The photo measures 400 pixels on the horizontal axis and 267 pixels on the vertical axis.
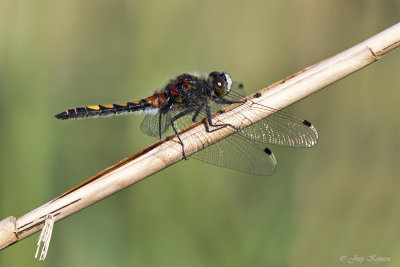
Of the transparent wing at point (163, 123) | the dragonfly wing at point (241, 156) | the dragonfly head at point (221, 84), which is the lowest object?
the dragonfly wing at point (241, 156)

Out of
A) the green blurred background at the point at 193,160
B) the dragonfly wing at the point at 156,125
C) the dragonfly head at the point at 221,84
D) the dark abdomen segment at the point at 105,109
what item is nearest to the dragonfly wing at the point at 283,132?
the green blurred background at the point at 193,160

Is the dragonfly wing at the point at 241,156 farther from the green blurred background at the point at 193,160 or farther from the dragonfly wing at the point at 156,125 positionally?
the dragonfly wing at the point at 156,125

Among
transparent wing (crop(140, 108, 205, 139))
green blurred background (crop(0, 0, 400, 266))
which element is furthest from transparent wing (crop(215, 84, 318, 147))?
transparent wing (crop(140, 108, 205, 139))

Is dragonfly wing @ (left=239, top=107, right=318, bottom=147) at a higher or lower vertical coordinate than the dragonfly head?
lower

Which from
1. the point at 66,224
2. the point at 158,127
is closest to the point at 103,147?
the point at 158,127

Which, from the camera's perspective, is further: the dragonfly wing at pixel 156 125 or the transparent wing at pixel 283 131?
the dragonfly wing at pixel 156 125

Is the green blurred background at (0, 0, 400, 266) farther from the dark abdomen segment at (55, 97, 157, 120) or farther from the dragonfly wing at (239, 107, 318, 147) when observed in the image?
the dragonfly wing at (239, 107, 318, 147)

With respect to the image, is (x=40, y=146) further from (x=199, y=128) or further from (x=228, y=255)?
(x=228, y=255)
